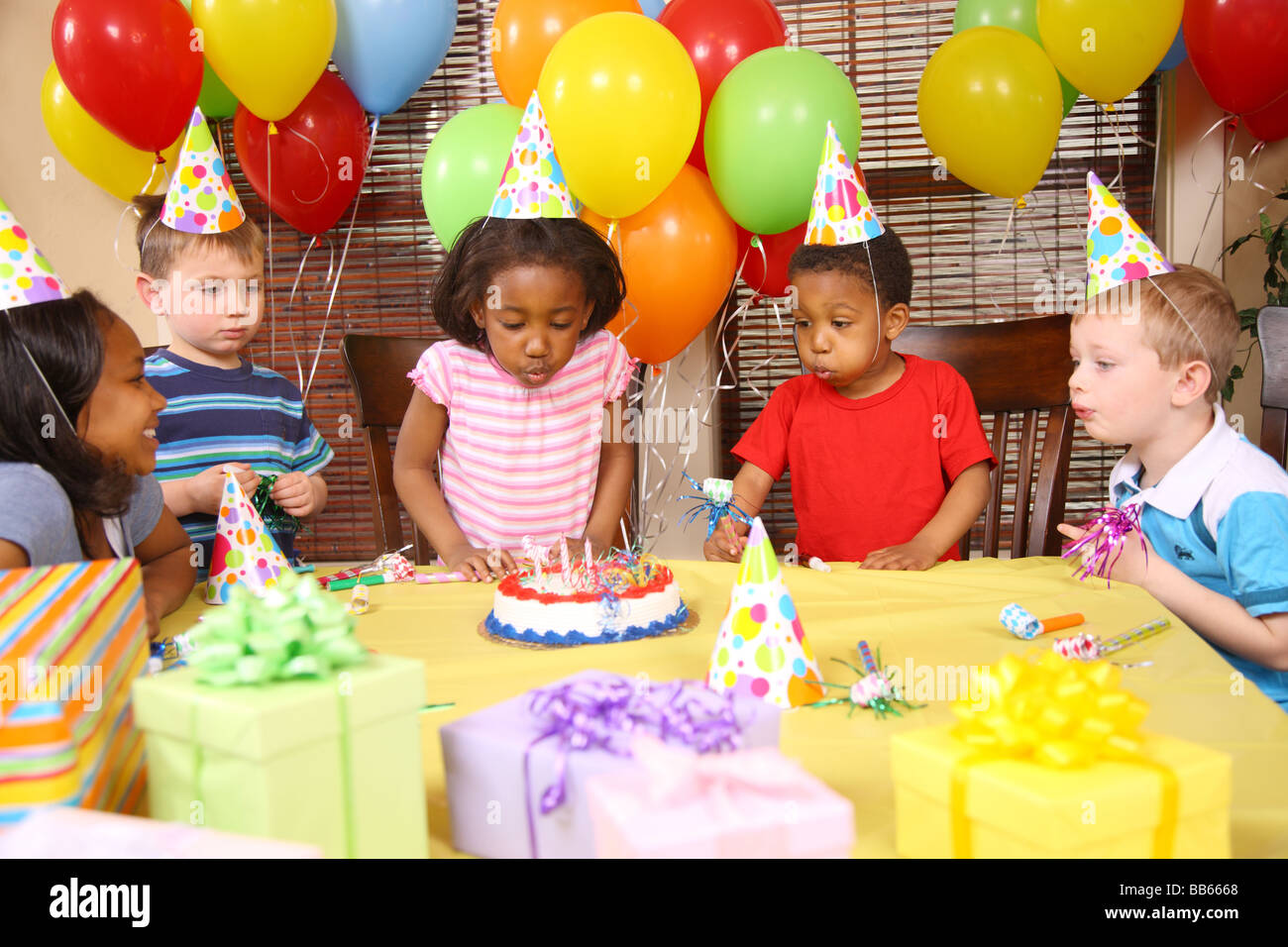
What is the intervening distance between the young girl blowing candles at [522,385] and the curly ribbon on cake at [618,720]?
1.02m

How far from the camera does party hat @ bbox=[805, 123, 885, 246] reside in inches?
69.6

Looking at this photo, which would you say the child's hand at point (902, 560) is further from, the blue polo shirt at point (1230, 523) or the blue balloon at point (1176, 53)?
the blue balloon at point (1176, 53)

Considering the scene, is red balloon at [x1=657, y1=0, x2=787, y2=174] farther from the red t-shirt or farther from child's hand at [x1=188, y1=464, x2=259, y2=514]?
child's hand at [x1=188, y1=464, x2=259, y2=514]

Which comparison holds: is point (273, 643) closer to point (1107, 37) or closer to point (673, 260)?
point (673, 260)

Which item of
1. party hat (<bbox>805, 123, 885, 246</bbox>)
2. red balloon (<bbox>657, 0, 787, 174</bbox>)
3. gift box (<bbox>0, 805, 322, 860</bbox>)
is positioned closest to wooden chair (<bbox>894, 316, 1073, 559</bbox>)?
party hat (<bbox>805, 123, 885, 246</bbox>)

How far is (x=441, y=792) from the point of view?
2.36ft

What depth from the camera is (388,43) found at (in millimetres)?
2395

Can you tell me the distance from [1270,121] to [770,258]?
1243 millimetres

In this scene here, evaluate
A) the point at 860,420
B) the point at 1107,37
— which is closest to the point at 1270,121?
the point at 1107,37

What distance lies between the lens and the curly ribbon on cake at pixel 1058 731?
54 centimetres
